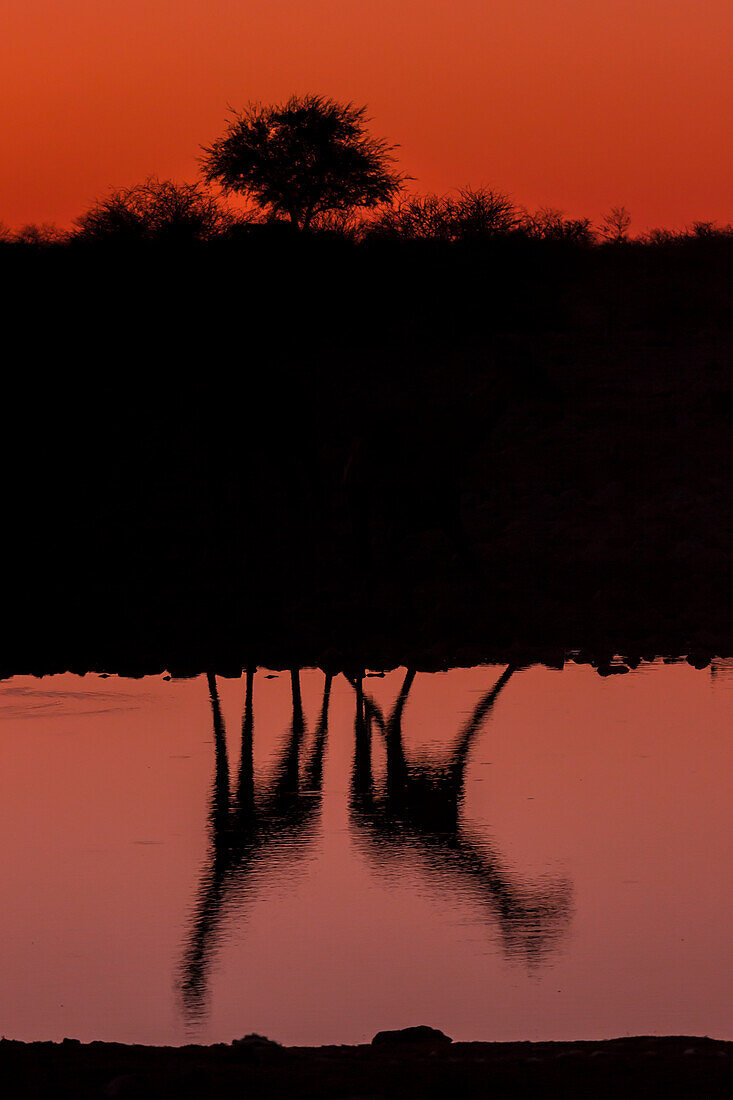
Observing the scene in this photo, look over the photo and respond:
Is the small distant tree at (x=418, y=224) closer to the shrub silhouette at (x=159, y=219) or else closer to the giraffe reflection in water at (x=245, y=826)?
the shrub silhouette at (x=159, y=219)

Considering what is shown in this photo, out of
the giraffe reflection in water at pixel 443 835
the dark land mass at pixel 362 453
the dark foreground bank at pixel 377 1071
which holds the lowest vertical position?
the dark foreground bank at pixel 377 1071

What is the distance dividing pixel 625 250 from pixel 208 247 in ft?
26.0

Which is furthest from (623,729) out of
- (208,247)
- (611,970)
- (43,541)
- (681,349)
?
(208,247)

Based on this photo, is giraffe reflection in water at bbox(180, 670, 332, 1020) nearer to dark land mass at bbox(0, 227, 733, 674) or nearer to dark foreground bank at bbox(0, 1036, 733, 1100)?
dark foreground bank at bbox(0, 1036, 733, 1100)

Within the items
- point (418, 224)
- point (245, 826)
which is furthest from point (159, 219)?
point (245, 826)

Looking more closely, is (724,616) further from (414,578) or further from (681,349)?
(681,349)

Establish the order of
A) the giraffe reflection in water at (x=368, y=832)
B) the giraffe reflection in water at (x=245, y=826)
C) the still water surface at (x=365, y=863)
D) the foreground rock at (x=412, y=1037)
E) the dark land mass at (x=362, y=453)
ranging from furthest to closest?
the dark land mass at (x=362, y=453), the giraffe reflection in water at (x=368, y=832), the giraffe reflection in water at (x=245, y=826), the still water surface at (x=365, y=863), the foreground rock at (x=412, y=1037)

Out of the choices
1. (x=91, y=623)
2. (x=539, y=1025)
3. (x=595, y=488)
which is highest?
(x=595, y=488)

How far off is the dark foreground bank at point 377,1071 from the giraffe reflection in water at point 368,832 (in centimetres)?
67

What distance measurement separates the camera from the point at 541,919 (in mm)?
5578

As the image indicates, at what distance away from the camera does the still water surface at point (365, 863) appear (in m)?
4.88

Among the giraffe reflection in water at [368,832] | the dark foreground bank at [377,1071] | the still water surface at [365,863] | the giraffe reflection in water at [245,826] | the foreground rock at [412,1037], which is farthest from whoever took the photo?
the giraffe reflection in water at [368,832]

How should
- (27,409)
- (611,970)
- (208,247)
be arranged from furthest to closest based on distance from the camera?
(208,247) → (27,409) → (611,970)

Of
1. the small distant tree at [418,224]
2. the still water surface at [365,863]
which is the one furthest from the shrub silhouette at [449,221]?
the still water surface at [365,863]
